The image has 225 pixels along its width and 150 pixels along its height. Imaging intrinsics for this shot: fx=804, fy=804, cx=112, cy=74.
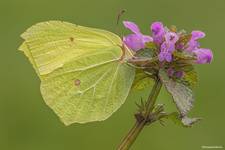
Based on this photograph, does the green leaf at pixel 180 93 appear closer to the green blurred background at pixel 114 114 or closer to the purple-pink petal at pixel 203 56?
the purple-pink petal at pixel 203 56

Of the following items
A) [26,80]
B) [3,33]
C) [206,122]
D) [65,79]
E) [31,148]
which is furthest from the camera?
[3,33]

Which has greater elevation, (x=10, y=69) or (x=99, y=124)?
(x=10, y=69)

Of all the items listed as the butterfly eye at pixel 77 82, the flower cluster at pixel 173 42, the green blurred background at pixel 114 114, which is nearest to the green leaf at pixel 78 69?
the butterfly eye at pixel 77 82

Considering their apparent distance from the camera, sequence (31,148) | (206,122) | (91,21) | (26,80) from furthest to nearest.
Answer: (91,21) < (26,80) < (206,122) < (31,148)

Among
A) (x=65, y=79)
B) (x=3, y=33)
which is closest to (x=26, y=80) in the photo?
(x=3, y=33)

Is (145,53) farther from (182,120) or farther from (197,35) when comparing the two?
(182,120)

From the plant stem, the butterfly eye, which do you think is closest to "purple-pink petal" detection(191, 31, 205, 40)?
the plant stem

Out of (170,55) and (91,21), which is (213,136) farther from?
(170,55)
